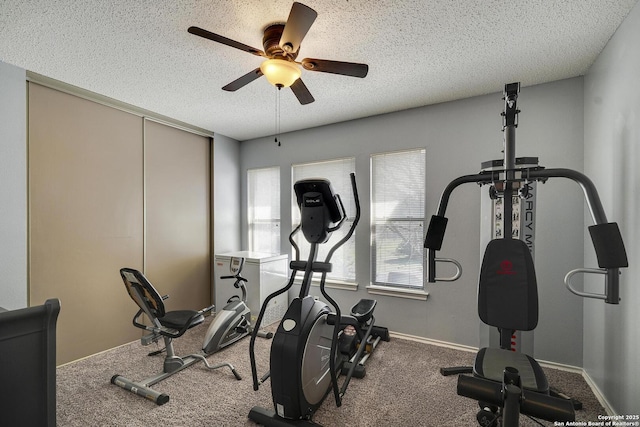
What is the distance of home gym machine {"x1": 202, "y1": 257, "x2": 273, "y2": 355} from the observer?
9.27ft

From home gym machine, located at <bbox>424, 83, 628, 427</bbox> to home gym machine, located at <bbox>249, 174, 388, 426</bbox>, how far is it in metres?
0.75

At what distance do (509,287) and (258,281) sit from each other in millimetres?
2782

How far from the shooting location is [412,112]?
3348mm

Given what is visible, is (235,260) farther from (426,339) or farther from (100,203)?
(426,339)

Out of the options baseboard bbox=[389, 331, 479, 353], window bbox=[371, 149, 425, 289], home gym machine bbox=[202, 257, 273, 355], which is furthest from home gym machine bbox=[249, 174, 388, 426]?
window bbox=[371, 149, 425, 289]

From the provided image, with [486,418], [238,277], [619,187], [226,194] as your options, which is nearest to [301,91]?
[238,277]

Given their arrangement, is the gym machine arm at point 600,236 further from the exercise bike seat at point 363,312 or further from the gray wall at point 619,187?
the exercise bike seat at point 363,312

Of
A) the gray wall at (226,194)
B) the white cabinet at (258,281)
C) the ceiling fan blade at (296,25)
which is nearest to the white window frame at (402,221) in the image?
the white cabinet at (258,281)

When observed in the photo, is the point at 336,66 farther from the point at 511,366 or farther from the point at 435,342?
the point at 435,342

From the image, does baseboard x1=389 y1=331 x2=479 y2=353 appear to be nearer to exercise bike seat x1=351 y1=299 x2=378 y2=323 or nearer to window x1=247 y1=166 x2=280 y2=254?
exercise bike seat x1=351 y1=299 x2=378 y2=323

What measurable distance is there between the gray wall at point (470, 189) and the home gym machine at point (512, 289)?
33.8 inches

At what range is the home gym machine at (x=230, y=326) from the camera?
9.27ft

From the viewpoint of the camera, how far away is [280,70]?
1852mm

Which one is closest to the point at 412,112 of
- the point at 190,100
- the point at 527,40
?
the point at 527,40
